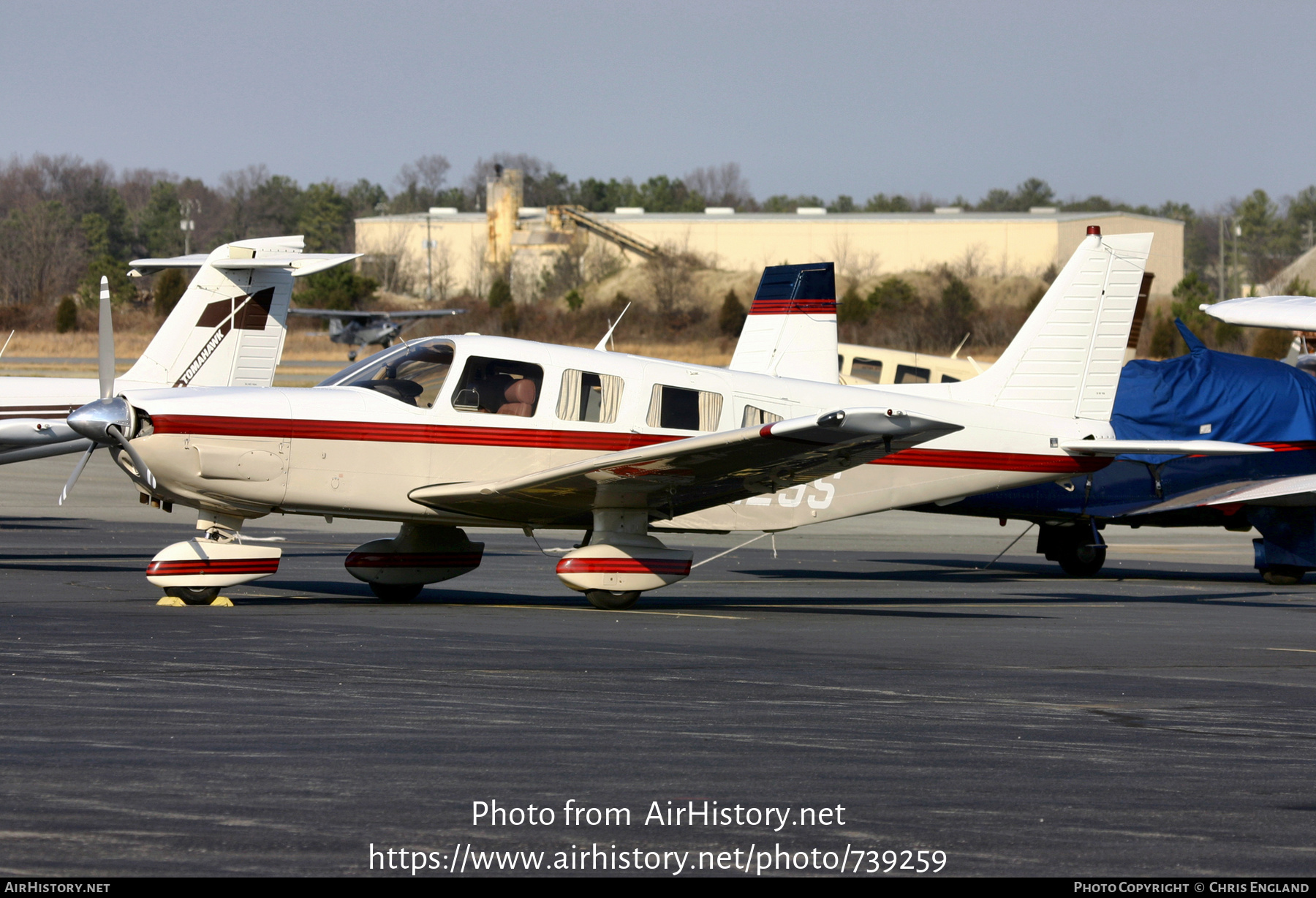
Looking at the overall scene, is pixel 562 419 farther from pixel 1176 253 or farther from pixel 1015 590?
pixel 1176 253

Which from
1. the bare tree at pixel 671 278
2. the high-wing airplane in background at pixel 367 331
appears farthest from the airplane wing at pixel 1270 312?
the bare tree at pixel 671 278

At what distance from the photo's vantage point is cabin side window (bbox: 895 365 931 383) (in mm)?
19875

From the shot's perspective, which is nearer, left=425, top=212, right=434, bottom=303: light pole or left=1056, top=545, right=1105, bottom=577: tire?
left=1056, top=545, right=1105, bottom=577: tire

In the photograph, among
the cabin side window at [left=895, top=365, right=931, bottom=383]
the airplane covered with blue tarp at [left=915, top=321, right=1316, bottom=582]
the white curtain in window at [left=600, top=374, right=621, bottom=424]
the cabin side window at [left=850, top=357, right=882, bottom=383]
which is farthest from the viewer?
the cabin side window at [left=850, top=357, right=882, bottom=383]

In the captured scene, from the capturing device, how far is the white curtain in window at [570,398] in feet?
39.6

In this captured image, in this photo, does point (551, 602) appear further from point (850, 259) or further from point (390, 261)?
point (390, 261)

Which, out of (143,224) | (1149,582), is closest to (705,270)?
(143,224)

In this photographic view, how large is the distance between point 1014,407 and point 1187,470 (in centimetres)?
370

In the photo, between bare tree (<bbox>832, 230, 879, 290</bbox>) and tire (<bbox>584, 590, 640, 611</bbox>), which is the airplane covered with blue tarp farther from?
bare tree (<bbox>832, 230, 879, 290</bbox>)

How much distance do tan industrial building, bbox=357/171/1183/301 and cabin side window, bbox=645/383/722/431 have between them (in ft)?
→ 267

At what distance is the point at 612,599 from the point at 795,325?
4583 millimetres

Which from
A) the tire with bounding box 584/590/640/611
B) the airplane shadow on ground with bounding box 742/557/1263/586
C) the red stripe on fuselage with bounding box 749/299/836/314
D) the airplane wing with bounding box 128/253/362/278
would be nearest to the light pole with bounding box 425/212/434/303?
the airplane shadow on ground with bounding box 742/557/1263/586

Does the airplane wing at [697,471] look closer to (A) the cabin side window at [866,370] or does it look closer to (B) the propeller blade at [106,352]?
(B) the propeller blade at [106,352]

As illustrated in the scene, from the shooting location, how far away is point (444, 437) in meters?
11.8
